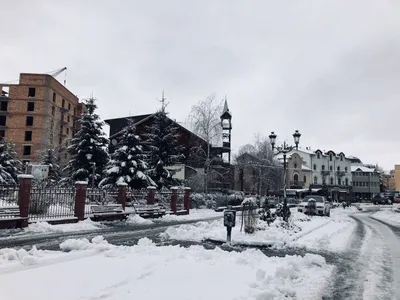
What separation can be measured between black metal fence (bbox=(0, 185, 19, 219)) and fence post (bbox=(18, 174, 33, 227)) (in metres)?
0.23

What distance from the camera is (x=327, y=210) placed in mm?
30953

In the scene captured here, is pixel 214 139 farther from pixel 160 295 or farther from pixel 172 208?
pixel 160 295

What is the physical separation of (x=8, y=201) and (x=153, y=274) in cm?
1059

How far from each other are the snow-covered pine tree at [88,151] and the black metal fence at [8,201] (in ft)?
53.7

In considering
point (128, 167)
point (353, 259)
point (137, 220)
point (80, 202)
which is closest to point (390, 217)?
point (128, 167)

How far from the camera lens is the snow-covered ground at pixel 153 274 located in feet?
19.7

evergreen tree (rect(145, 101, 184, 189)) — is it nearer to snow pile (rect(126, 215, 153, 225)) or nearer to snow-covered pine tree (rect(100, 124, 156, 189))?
snow-covered pine tree (rect(100, 124, 156, 189))

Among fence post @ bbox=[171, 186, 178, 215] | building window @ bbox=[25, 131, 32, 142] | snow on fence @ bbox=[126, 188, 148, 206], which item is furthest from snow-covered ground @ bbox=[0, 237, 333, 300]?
building window @ bbox=[25, 131, 32, 142]

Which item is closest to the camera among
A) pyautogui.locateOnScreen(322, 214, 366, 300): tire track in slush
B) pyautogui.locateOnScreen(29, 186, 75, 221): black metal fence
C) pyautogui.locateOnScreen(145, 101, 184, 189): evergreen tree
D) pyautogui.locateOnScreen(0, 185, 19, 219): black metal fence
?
pyautogui.locateOnScreen(322, 214, 366, 300): tire track in slush

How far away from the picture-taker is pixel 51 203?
17172mm

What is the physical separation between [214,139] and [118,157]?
42.4 ft

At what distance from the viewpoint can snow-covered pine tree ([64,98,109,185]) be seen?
3194 centimetres

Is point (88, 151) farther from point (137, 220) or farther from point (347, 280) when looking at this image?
point (347, 280)

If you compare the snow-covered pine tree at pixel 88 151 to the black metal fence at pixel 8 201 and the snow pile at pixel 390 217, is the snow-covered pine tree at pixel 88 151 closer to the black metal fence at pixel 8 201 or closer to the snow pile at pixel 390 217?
the black metal fence at pixel 8 201
